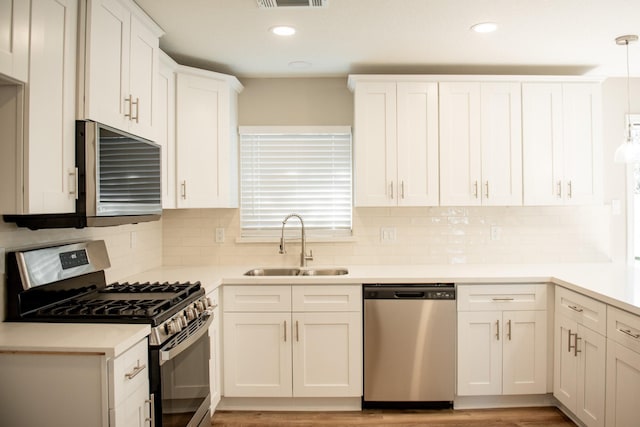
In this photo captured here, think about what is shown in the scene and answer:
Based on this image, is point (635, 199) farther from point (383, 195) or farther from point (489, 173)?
point (383, 195)

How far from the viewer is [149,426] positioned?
1791 millimetres

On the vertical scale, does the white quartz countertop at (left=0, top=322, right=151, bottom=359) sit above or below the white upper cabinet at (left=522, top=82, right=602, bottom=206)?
below

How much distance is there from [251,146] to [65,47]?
188 centimetres

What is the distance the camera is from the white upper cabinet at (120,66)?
1892mm

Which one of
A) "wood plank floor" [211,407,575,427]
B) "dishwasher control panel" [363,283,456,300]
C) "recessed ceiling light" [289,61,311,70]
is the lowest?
"wood plank floor" [211,407,575,427]

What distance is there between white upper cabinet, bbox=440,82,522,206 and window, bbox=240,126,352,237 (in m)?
0.81

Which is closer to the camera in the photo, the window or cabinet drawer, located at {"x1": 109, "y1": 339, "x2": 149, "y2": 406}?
cabinet drawer, located at {"x1": 109, "y1": 339, "x2": 149, "y2": 406}

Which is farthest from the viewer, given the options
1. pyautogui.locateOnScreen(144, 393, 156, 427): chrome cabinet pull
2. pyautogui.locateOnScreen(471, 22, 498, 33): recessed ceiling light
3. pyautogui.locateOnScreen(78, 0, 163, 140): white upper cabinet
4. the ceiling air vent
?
pyautogui.locateOnScreen(471, 22, 498, 33): recessed ceiling light

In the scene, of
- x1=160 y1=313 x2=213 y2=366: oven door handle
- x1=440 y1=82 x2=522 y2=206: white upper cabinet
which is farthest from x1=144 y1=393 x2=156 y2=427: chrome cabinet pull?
x1=440 y1=82 x2=522 y2=206: white upper cabinet

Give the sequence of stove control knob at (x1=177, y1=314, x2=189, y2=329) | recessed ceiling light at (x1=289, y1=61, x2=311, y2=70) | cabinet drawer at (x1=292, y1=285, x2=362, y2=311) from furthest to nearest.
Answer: recessed ceiling light at (x1=289, y1=61, x2=311, y2=70) → cabinet drawer at (x1=292, y1=285, x2=362, y2=311) → stove control knob at (x1=177, y1=314, x2=189, y2=329)

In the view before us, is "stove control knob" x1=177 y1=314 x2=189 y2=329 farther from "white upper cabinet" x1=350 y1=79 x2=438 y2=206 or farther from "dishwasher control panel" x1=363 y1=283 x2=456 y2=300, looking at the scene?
"white upper cabinet" x1=350 y1=79 x2=438 y2=206

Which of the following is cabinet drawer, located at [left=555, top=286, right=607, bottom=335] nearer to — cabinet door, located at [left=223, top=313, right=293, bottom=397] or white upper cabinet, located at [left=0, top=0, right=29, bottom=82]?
cabinet door, located at [left=223, top=313, right=293, bottom=397]

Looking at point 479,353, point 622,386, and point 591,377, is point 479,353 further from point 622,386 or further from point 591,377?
point 622,386

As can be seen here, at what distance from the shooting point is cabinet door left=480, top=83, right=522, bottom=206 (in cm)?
324
